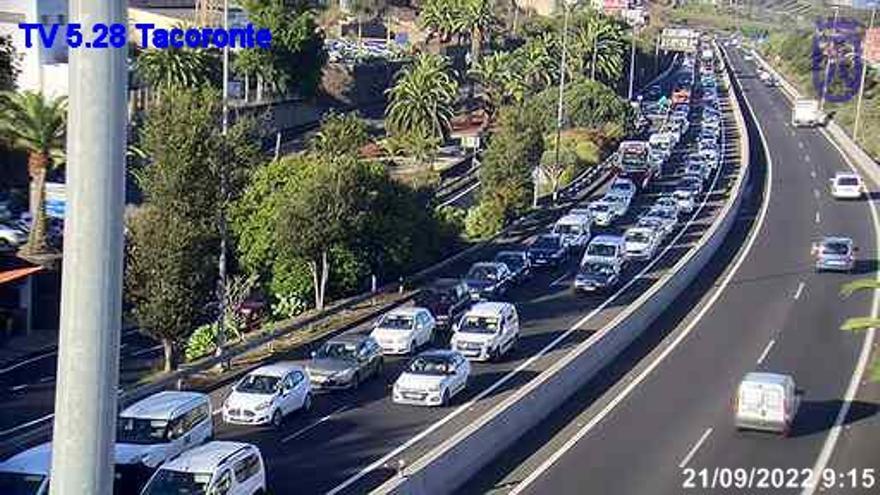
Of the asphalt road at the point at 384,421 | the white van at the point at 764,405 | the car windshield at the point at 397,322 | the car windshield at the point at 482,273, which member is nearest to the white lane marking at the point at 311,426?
the asphalt road at the point at 384,421

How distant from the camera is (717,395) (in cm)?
3306

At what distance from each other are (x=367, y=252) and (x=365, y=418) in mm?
17761

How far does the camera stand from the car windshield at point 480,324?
121 ft

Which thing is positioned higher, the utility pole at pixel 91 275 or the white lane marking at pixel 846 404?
the utility pole at pixel 91 275

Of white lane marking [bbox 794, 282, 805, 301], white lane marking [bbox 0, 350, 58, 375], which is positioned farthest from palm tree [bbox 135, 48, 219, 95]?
white lane marking [bbox 794, 282, 805, 301]

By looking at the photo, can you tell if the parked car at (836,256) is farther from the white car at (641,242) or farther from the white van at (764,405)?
the white van at (764,405)

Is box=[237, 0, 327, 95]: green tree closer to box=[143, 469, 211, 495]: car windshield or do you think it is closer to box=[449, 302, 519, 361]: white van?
box=[449, 302, 519, 361]: white van

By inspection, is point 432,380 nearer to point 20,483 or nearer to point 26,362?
point 20,483

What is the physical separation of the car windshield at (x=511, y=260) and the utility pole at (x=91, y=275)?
142ft

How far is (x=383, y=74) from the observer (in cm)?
11756

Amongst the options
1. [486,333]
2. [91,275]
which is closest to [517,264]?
[486,333]

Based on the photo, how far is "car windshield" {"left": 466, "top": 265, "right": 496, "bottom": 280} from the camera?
155 feet

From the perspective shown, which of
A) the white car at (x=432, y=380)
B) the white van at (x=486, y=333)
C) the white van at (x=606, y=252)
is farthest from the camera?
the white van at (x=606, y=252)

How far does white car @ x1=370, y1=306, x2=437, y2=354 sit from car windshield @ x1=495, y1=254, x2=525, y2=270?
36.4ft
